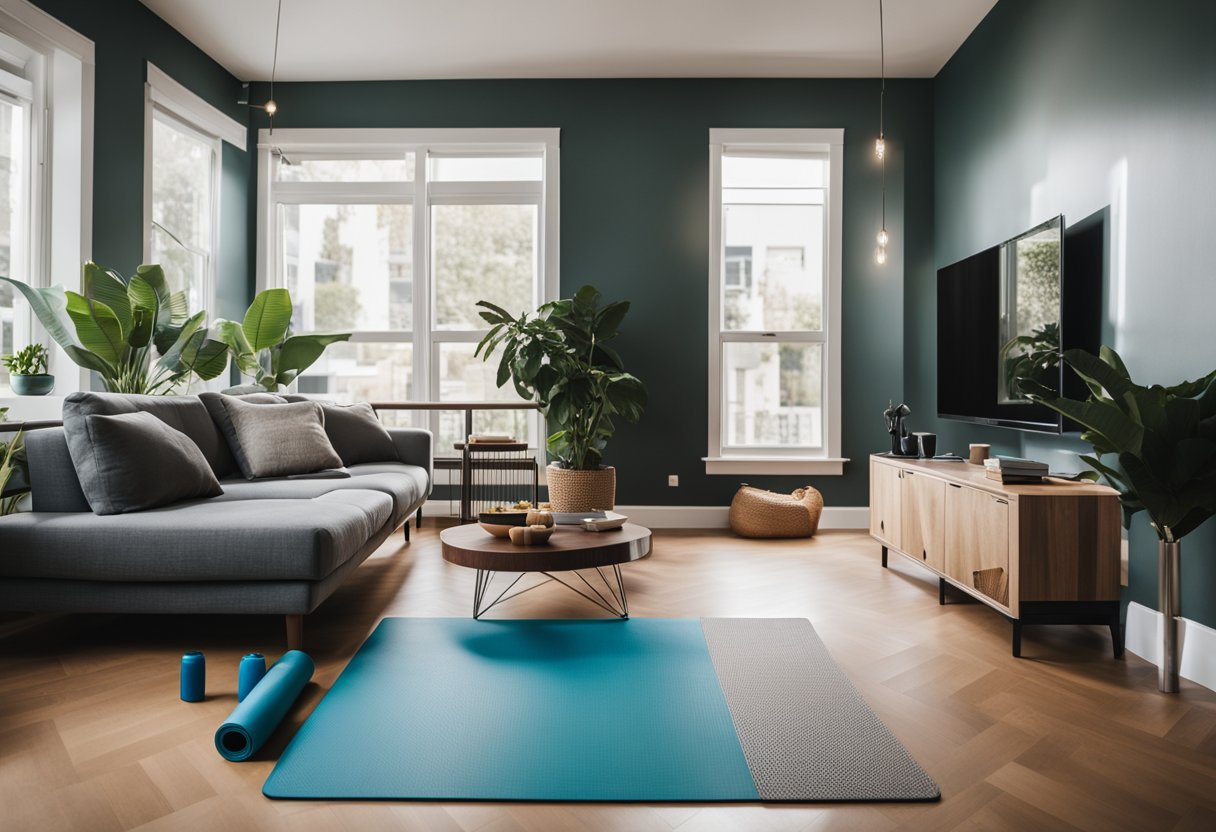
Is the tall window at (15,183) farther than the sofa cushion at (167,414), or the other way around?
the tall window at (15,183)

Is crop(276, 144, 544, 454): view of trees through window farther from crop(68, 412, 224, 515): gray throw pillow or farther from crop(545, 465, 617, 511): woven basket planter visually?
crop(68, 412, 224, 515): gray throw pillow

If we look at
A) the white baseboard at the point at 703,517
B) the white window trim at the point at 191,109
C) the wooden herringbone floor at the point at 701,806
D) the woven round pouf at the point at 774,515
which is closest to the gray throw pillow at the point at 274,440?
the wooden herringbone floor at the point at 701,806

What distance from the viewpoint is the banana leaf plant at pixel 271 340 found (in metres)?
4.54

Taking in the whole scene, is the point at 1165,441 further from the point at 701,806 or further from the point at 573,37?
the point at 573,37

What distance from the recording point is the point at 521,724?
2021 mm

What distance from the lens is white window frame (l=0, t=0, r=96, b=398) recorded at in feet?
12.7

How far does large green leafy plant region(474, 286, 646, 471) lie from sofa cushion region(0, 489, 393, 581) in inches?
91.6

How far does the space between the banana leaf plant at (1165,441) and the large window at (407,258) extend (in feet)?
12.3

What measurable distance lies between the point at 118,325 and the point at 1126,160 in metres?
4.32

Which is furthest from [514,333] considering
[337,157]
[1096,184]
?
[1096,184]

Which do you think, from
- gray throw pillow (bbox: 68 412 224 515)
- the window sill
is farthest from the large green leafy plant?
gray throw pillow (bbox: 68 412 224 515)

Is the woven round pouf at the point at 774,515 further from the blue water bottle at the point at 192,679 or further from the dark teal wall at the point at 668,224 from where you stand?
the blue water bottle at the point at 192,679

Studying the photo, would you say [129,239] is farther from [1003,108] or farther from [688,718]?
[1003,108]

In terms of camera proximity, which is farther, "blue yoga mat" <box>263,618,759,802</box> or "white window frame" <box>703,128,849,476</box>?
"white window frame" <box>703,128,849,476</box>
